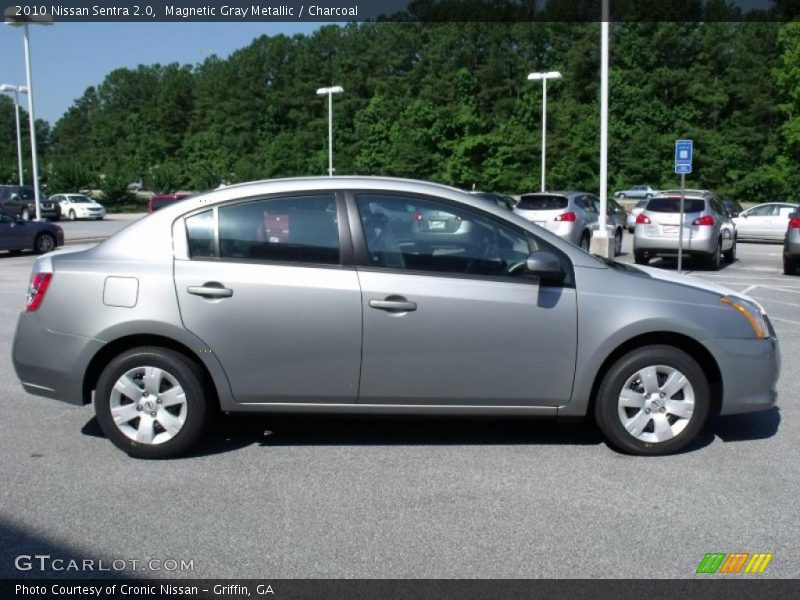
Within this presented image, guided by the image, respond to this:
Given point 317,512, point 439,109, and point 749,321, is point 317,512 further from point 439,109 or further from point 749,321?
point 439,109

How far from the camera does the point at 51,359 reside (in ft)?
18.4

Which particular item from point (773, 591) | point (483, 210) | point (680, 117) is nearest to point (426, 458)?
point (483, 210)

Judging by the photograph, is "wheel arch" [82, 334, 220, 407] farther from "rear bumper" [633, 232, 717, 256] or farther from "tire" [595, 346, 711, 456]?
"rear bumper" [633, 232, 717, 256]

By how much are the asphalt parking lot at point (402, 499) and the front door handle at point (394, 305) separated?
0.97m

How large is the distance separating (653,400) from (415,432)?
1663 mm

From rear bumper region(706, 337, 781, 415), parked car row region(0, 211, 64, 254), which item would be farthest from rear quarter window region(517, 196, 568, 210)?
rear bumper region(706, 337, 781, 415)

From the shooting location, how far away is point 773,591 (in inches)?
151

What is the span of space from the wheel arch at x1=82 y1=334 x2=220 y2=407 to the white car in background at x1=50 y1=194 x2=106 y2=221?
4798cm

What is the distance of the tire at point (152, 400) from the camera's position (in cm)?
549

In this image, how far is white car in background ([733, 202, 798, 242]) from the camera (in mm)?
27547

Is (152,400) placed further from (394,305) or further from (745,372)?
(745,372)

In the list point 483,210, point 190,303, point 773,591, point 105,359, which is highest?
point 483,210

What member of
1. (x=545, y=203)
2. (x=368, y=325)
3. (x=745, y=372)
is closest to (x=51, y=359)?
(x=368, y=325)

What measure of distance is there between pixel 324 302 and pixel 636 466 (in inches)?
85.0
